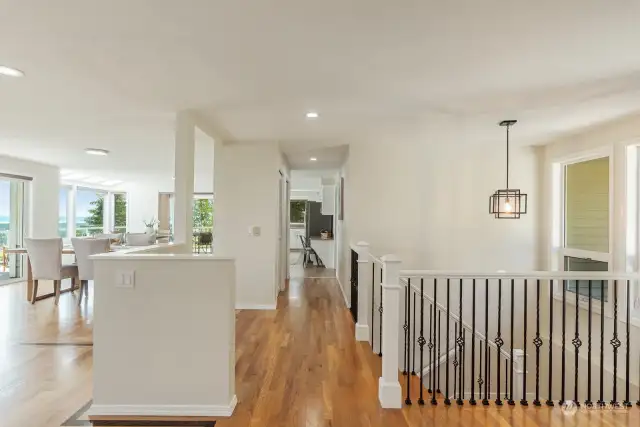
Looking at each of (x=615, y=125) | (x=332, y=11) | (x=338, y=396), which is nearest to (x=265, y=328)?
(x=338, y=396)

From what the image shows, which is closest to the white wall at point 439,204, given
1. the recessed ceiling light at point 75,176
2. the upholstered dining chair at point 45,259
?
the upholstered dining chair at point 45,259

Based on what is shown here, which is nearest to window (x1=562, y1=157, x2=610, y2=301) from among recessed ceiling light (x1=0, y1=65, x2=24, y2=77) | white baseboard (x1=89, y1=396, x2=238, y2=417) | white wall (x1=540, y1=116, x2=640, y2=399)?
white wall (x1=540, y1=116, x2=640, y2=399)

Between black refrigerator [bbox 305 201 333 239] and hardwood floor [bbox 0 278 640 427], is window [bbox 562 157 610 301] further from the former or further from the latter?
black refrigerator [bbox 305 201 333 239]

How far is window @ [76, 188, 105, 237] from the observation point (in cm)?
1057

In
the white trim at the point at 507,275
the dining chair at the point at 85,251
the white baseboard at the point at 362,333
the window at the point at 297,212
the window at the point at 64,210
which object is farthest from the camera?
the window at the point at 297,212

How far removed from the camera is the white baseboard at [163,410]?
2.59m

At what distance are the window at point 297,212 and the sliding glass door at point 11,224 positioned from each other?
Result: 6.75 meters

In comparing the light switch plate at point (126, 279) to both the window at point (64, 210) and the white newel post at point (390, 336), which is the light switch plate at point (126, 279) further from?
the window at point (64, 210)

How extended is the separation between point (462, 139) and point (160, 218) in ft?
31.9

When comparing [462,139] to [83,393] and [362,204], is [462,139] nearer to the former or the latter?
[362,204]

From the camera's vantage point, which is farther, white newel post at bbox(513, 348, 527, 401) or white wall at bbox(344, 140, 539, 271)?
white wall at bbox(344, 140, 539, 271)

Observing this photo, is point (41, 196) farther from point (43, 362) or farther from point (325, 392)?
point (325, 392)

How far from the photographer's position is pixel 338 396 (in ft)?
9.43

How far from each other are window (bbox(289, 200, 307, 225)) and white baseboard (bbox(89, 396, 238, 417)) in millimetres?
9673
